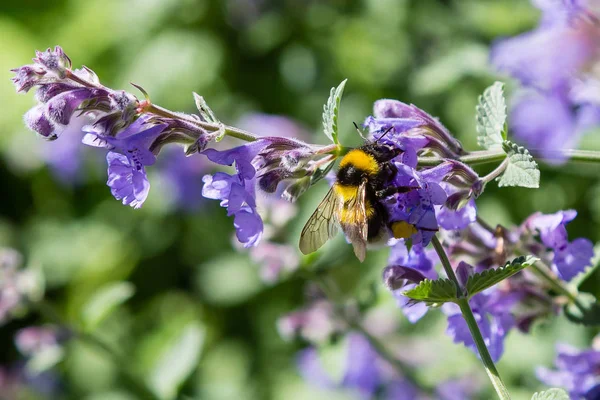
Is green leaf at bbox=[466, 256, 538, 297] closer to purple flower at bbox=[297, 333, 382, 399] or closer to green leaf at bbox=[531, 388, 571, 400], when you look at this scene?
green leaf at bbox=[531, 388, 571, 400]

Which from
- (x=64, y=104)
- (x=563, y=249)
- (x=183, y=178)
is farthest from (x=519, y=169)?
(x=183, y=178)

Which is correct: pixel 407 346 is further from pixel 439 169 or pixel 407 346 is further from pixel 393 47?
pixel 439 169

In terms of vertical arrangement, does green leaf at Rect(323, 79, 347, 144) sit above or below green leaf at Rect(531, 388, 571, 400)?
above

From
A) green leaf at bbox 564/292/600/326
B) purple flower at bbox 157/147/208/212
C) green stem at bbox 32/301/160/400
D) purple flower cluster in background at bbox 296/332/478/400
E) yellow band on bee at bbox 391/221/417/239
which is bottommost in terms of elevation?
purple flower cluster in background at bbox 296/332/478/400

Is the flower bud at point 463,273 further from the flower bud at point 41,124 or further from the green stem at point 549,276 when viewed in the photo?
the flower bud at point 41,124

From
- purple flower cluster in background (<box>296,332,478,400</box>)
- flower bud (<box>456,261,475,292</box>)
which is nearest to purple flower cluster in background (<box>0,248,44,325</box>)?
purple flower cluster in background (<box>296,332,478,400</box>)

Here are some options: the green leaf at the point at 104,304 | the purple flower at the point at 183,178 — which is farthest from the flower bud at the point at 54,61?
the purple flower at the point at 183,178

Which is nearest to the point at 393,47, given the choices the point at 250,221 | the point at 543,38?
the point at 543,38
